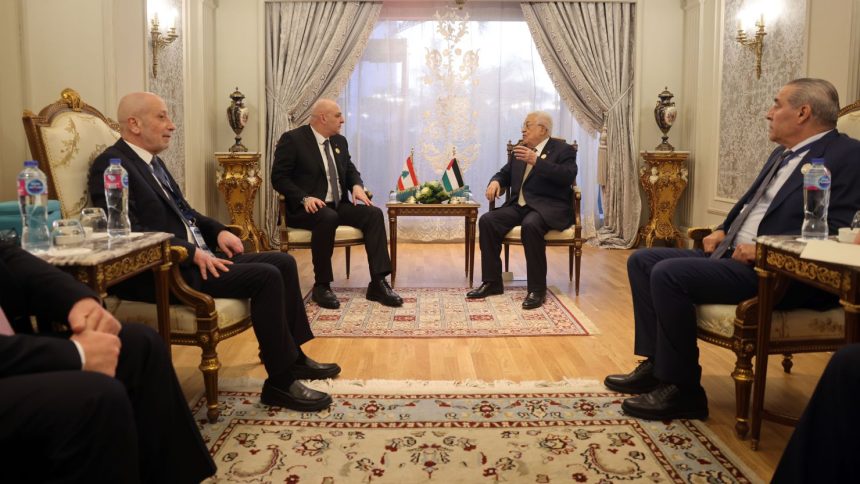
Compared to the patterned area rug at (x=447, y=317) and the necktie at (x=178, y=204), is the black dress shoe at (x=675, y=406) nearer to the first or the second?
the patterned area rug at (x=447, y=317)

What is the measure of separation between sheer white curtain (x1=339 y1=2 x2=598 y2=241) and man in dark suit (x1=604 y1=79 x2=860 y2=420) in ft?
15.2

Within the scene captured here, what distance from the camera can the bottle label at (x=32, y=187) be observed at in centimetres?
207

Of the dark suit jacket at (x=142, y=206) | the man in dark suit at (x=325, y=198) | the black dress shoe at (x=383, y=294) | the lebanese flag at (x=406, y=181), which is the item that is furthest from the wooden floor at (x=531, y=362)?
the lebanese flag at (x=406, y=181)

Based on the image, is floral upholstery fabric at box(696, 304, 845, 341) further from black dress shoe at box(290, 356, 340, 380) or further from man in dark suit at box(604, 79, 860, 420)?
black dress shoe at box(290, 356, 340, 380)

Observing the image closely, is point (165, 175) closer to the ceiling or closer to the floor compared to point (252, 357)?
closer to the ceiling

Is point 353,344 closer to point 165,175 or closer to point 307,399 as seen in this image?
point 307,399

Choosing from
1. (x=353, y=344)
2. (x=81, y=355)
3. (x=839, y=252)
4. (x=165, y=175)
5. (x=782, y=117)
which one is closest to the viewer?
(x=81, y=355)

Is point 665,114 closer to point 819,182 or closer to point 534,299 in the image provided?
point 534,299

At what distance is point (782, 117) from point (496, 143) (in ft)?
15.8

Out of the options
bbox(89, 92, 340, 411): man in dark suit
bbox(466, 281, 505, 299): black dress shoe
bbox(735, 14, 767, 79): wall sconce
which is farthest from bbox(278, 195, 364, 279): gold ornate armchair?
bbox(735, 14, 767, 79): wall sconce

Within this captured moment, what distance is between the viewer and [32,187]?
2068mm

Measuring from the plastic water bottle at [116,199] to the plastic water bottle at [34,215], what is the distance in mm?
300

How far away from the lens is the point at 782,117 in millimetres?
2730


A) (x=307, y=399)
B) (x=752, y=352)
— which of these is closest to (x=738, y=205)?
(x=752, y=352)
